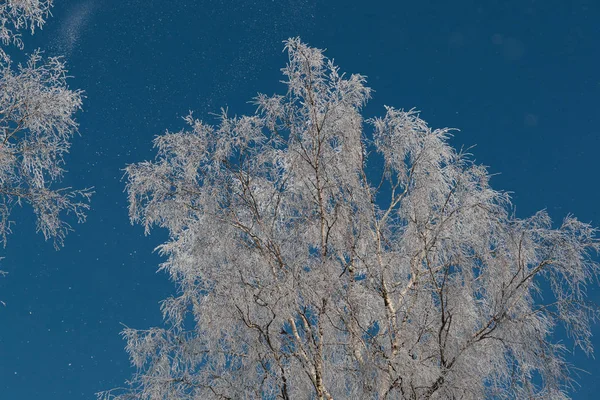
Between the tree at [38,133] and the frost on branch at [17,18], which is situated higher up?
the frost on branch at [17,18]

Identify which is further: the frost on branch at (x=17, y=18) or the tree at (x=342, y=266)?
the frost on branch at (x=17, y=18)

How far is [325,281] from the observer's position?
6625 mm

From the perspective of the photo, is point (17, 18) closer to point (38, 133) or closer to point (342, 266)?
point (38, 133)

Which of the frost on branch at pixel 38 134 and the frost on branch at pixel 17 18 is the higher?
the frost on branch at pixel 17 18

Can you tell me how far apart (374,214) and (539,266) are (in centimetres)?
215

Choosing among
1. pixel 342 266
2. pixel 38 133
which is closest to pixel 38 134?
pixel 38 133

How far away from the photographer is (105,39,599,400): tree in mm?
6453

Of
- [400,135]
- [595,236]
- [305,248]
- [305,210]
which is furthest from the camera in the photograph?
[400,135]

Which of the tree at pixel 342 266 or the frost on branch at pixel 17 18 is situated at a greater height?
the frost on branch at pixel 17 18

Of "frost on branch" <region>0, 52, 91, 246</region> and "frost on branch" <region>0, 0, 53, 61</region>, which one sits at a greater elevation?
"frost on branch" <region>0, 0, 53, 61</region>

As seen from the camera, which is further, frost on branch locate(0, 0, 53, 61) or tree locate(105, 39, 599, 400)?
frost on branch locate(0, 0, 53, 61)

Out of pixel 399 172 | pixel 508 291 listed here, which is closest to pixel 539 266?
pixel 508 291

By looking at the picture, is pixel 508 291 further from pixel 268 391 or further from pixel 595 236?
pixel 268 391

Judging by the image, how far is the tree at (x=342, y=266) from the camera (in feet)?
21.2
